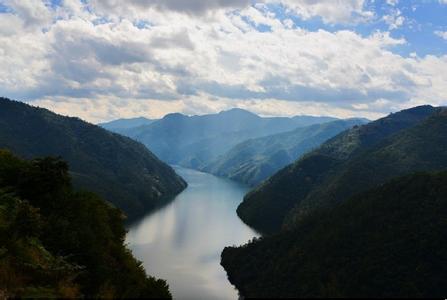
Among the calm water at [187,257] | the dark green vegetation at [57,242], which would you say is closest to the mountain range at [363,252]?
the calm water at [187,257]

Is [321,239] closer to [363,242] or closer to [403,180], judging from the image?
[363,242]

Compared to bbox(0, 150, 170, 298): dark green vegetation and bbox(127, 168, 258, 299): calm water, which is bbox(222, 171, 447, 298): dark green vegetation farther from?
bbox(0, 150, 170, 298): dark green vegetation

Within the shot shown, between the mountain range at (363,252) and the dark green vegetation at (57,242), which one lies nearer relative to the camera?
the dark green vegetation at (57,242)

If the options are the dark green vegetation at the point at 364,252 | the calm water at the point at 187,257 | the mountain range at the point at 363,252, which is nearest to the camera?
the dark green vegetation at the point at 364,252

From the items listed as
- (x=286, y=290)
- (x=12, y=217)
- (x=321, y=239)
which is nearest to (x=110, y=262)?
(x=12, y=217)

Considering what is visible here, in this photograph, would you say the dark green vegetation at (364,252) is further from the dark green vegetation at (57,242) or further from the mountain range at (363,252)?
the dark green vegetation at (57,242)

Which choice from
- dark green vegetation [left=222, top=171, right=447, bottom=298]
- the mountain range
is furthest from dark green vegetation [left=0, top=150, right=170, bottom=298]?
dark green vegetation [left=222, top=171, right=447, bottom=298]
